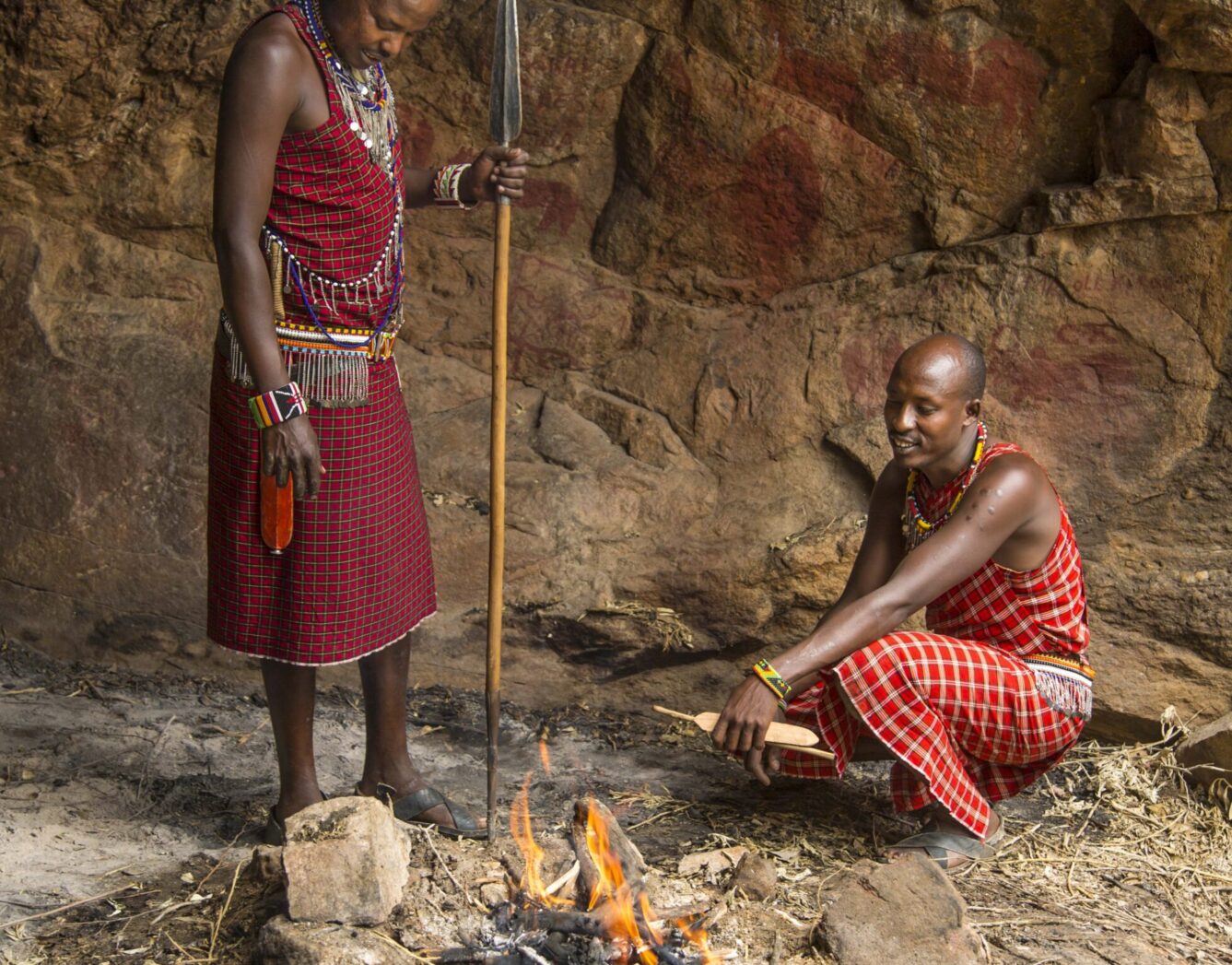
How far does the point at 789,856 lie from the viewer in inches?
145

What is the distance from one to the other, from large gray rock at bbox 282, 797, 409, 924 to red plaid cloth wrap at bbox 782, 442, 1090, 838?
124cm

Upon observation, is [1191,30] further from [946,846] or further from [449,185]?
[946,846]

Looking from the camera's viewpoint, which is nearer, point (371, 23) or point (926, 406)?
point (371, 23)

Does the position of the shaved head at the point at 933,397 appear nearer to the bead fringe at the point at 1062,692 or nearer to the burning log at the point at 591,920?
the bead fringe at the point at 1062,692

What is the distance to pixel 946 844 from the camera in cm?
366

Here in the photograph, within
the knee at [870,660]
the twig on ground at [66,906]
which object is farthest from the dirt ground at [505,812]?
the knee at [870,660]

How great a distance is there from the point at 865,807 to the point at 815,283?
6.35ft

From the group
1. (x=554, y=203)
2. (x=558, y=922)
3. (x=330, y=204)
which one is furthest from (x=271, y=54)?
(x=554, y=203)

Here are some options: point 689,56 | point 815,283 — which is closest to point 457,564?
point 815,283

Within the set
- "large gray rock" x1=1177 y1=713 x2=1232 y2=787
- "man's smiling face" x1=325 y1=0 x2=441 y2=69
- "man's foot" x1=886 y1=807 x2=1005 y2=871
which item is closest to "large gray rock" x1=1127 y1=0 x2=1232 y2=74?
"large gray rock" x1=1177 y1=713 x2=1232 y2=787

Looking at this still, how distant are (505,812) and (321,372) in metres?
1.43

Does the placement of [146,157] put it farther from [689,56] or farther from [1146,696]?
[1146,696]

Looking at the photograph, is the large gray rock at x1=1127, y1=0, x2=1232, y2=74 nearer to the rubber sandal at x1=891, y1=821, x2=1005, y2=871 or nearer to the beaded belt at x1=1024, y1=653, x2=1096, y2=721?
the beaded belt at x1=1024, y1=653, x2=1096, y2=721

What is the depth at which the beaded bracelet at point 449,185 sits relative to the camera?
3.62 m
